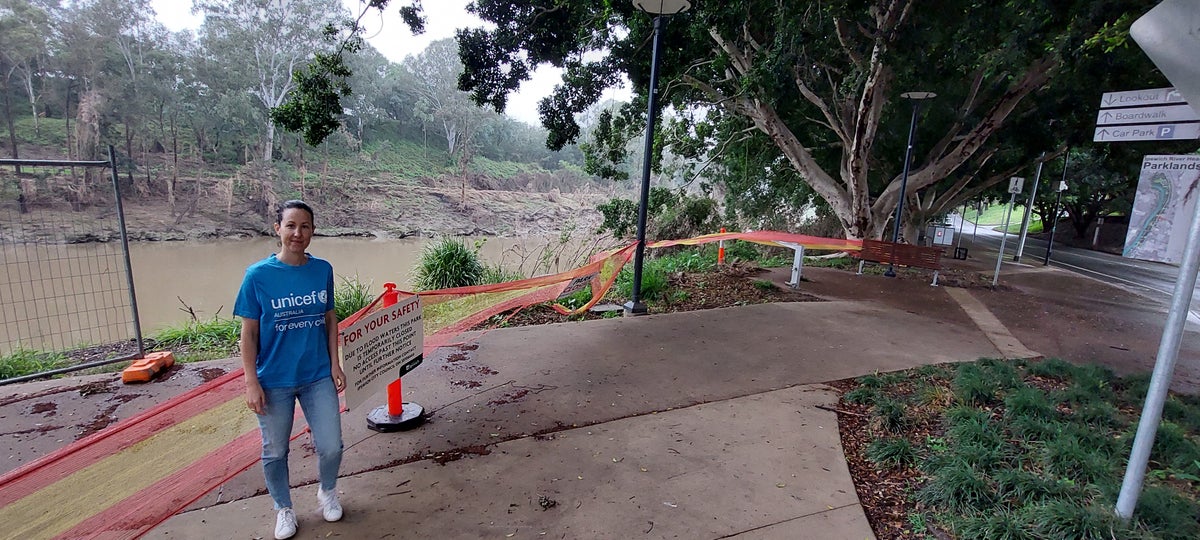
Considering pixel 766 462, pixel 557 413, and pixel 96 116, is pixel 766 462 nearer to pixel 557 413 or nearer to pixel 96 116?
pixel 557 413

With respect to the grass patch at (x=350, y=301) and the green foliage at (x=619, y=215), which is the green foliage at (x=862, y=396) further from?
the green foliage at (x=619, y=215)

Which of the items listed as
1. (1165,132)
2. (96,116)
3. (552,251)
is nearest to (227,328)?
(552,251)

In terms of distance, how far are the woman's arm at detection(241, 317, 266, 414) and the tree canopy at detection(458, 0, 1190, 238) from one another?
293 inches

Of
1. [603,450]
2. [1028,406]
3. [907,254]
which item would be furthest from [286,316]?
[907,254]

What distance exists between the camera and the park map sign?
2.48 metres

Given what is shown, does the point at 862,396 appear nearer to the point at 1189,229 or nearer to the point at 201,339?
the point at 1189,229

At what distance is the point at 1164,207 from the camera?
255cm

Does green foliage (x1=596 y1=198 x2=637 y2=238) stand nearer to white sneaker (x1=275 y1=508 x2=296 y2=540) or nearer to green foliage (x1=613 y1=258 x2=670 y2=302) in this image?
green foliage (x1=613 y1=258 x2=670 y2=302)

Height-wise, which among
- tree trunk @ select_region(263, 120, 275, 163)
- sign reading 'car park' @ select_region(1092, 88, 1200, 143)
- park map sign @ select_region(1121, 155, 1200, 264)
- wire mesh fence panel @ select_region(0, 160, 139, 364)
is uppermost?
tree trunk @ select_region(263, 120, 275, 163)

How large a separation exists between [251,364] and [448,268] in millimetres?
6705

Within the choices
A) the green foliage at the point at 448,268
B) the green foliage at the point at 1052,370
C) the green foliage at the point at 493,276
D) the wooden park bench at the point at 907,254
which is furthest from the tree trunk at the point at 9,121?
the green foliage at the point at 1052,370

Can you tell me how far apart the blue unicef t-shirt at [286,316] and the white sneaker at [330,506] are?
1.91ft

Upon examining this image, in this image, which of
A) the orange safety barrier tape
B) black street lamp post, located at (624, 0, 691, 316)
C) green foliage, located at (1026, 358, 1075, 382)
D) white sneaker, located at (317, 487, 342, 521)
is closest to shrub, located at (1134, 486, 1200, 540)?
green foliage, located at (1026, 358, 1075, 382)

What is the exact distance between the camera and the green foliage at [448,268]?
29.1 ft
